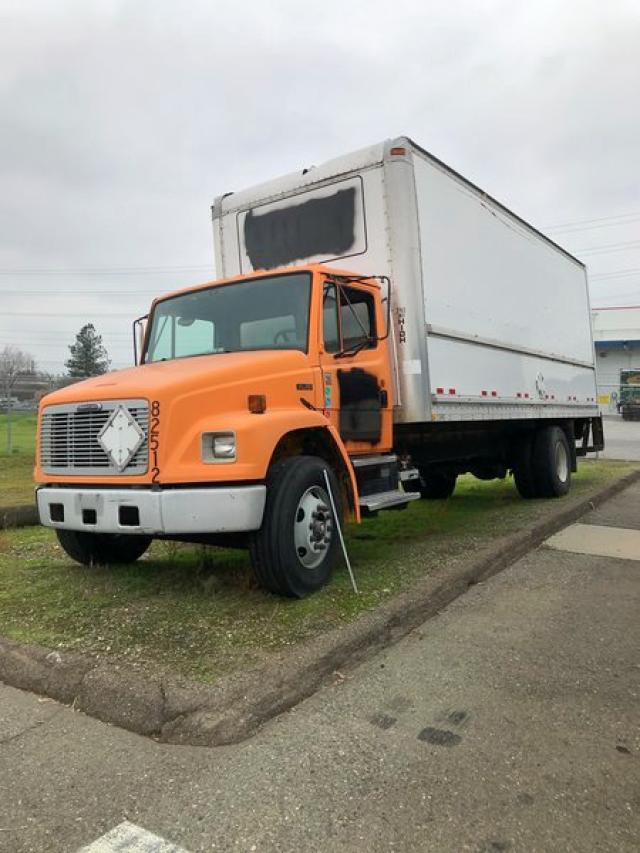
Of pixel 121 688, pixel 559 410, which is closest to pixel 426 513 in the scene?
pixel 559 410

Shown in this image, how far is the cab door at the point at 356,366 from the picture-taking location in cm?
540

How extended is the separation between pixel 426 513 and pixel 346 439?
144 inches

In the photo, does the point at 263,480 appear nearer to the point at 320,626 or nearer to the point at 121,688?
the point at 320,626

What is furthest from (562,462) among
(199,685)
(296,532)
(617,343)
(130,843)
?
(617,343)

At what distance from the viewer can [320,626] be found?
4008mm

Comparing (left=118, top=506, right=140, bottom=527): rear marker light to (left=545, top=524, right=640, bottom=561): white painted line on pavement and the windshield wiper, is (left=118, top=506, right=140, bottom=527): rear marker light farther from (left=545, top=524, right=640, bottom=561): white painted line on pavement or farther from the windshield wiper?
(left=545, top=524, right=640, bottom=561): white painted line on pavement

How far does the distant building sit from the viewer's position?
4362cm

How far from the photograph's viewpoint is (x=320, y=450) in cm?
525

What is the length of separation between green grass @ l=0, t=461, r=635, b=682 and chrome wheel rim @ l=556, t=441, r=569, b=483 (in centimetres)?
224

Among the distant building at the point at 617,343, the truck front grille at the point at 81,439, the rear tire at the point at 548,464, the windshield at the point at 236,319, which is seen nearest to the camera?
the truck front grille at the point at 81,439

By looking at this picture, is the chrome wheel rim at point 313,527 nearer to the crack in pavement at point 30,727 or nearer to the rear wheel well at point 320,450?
the rear wheel well at point 320,450

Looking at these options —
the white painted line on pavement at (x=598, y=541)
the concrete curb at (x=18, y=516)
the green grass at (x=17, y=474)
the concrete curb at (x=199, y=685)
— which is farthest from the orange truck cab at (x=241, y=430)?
the green grass at (x=17, y=474)

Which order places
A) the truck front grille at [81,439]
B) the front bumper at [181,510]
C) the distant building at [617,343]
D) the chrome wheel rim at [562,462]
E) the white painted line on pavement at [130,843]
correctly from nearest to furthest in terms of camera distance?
the white painted line on pavement at [130,843], the front bumper at [181,510], the truck front grille at [81,439], the chrome wheel rim at [562,462], the distant building at [617,343]

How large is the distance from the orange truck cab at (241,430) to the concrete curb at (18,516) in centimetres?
289
